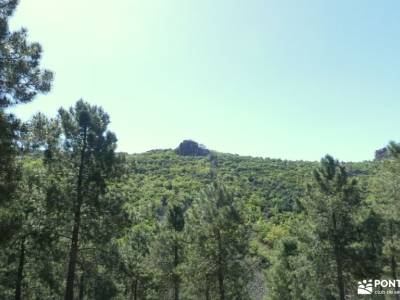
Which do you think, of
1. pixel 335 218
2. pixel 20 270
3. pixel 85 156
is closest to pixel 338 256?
pixel 335 218

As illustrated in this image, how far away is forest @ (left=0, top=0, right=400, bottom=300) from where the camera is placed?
11788mm

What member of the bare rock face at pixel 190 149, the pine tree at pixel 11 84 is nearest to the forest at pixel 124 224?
the pine tree at pixel 11 84

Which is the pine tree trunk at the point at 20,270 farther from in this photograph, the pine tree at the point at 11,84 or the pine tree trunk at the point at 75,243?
the pine tree at the point at 11,84

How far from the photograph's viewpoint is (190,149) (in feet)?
483

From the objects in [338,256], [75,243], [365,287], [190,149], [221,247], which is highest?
[190,149]

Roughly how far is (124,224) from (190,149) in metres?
130

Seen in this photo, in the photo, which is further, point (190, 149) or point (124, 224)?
point (190, 149)

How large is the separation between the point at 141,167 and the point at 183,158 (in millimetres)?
23963

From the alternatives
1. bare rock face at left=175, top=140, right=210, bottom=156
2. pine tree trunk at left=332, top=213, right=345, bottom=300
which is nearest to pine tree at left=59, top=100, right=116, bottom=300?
pine tree trunk at left=332, top=213, right=345, bottom=300

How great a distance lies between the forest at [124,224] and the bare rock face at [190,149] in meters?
106

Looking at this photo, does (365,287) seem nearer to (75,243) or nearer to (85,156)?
(75,243)

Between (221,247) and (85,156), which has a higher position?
(85,156)

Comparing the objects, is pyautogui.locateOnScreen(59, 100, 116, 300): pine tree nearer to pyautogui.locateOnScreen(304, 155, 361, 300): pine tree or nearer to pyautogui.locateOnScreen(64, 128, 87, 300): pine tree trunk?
pyautogui.locateOnScreen(64, 128, 87, 300): pine tree trunk

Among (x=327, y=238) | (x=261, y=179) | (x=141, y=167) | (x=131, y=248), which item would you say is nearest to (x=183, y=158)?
(x=141, y=167)
